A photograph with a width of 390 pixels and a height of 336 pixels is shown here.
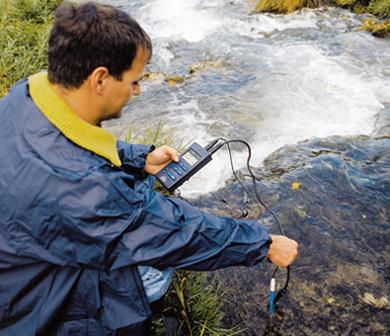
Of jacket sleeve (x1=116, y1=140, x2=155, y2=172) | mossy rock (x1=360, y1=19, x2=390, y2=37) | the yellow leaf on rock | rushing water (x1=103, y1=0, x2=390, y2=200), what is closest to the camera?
jacket sleeve (x1=116, y1=140, x2=155, y2=172)

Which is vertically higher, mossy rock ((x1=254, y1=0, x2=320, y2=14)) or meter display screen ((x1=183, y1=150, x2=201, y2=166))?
meter display screen ((x1=183, y1=150, x2=201, y2=166))

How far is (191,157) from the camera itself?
300 cm

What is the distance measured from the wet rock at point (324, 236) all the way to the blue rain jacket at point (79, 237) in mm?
1121

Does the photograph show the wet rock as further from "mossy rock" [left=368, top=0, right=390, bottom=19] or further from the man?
"mossy rock" [left=368, top=0, right=390, bottom=19]

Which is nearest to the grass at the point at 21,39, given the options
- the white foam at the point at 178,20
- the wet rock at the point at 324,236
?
the white foam at the point at 178,20

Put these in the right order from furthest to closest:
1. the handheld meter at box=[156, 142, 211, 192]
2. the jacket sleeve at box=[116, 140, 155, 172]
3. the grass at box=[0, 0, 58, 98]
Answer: the grass at box=[0, 0, 58, 98] → the handheld meter at box=[156, 142, 211, 192] → the jacket sleeve at box=[116, 140, 155, 172]

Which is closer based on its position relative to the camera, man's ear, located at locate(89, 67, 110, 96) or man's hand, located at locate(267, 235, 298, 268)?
man's ear, located at locate(89, 67, 110, 96)

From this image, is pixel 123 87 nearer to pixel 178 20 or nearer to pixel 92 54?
pixel 92 54

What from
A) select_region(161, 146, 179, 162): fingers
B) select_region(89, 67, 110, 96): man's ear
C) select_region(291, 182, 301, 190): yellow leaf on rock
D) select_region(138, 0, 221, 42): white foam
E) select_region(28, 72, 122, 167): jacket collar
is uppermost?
select_region(89, 67, 110, 96): man's ear

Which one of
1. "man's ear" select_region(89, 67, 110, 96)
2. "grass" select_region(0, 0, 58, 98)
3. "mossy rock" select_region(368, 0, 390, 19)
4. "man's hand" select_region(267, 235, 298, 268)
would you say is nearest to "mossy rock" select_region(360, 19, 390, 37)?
"mossy rock" select_region(368, 0, 390, 19)

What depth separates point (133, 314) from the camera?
1979 mm

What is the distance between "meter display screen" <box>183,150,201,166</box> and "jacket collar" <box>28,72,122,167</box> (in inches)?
44.0

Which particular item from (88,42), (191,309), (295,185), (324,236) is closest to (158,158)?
(191,309)

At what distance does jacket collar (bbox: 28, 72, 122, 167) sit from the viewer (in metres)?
1.76
